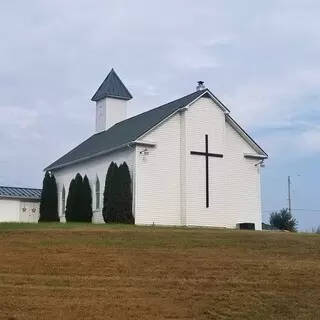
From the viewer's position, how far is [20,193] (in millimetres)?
48656

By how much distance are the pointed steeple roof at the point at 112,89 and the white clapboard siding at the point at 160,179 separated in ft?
36.8

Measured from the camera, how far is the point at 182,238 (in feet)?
83.0

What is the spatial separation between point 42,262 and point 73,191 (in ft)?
68.8

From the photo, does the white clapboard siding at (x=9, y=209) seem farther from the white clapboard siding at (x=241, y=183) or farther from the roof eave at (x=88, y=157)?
the white clapboard siding at (x=241, y=183)

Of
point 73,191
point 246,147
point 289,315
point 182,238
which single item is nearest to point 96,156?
point 73,191

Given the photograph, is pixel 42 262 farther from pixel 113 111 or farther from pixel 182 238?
pixel 113 111

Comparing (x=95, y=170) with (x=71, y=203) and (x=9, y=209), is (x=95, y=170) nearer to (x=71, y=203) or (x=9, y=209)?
(x=71, y=203)

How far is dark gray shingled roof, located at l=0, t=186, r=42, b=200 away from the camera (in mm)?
47256

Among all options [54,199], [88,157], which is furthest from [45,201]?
[88,157]

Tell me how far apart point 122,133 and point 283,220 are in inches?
606

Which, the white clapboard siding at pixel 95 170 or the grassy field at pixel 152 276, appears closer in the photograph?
the grassy field at pixel 152 276

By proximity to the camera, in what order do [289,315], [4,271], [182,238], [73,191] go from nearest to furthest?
[289,315] → [4,271] → [182,238] → [73,191]

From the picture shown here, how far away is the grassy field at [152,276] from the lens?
15.3 metres

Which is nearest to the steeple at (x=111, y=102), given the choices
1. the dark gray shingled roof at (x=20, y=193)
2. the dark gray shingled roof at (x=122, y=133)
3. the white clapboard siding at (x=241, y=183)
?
the dark gray shingled roof at (x=122, y=133)
